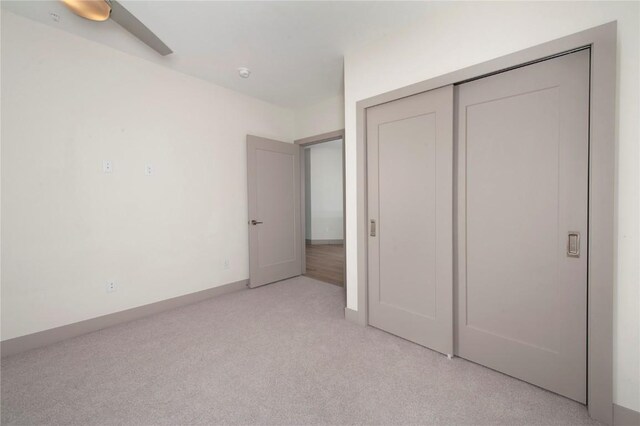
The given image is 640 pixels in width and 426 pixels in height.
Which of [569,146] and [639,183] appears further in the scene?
[569,146]

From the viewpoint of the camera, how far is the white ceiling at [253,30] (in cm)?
204

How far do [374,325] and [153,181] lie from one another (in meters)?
2.78

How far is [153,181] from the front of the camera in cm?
294

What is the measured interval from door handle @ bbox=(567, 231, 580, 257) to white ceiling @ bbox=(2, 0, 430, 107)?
73.8 inches

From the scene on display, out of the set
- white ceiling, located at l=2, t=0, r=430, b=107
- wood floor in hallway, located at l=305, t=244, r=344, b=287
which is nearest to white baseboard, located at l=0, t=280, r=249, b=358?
wood floor in hallway, located at l=305, t=244, r=344, b=287

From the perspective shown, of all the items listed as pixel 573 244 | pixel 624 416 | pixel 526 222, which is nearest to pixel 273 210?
pixel 526 222

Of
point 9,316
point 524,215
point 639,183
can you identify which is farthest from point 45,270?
point 639,183

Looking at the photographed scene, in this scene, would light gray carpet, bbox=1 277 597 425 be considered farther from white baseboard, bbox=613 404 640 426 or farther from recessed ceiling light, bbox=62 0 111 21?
recessed ceiling light, bbox=62 0 111 21

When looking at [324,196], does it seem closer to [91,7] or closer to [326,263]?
[326,263]

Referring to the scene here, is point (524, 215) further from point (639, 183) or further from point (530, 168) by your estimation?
point (639, 183)

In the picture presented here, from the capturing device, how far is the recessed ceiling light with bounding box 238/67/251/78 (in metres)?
3.02

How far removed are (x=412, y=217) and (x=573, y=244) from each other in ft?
3.31

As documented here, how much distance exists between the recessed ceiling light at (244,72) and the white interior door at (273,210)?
816 mm

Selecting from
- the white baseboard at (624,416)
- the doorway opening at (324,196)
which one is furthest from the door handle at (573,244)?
the doorway opening at (324,196)
